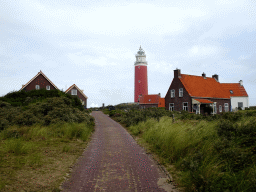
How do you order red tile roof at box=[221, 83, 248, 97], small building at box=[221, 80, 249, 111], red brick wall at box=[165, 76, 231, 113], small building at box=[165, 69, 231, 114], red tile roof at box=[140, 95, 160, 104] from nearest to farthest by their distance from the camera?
small building at box=[165, 69, 231, 114], red brick wall at box=[165, 76, 231, 113], small building at box=[221, 80, 249, 111], red tile roof at box=[221, 83, 248, 97], red tile roof at box=[140, 95, 160, 104]

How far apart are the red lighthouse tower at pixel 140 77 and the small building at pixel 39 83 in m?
23.7

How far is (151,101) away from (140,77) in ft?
28.5

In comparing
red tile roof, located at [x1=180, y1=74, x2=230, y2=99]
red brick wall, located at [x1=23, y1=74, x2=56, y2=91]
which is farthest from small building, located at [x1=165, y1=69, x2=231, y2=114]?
red brick wall, located at [x1=23, y1=74, x2=56, y2=91]

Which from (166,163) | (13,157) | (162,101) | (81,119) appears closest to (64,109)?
(81,119)

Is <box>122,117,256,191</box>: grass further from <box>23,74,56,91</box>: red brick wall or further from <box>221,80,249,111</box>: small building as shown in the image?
<box>23,74,56,91</box>: red brick wall

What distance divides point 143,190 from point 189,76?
31.5 m

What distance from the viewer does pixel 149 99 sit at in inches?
2014

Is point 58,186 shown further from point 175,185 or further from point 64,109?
point 64,109

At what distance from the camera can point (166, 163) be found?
7250 mm

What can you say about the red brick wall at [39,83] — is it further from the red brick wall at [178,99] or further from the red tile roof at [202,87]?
the red tile roof at [202,87]

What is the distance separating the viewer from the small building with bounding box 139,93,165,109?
49584 mm

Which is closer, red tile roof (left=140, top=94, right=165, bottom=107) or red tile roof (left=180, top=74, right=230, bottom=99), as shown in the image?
red tile roof (left=180, top=74, right=230, bottom=99)

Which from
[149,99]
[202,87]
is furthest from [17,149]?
[149,99]

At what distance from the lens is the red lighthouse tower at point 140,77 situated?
5591cm
